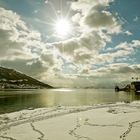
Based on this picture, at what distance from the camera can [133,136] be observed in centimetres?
1669

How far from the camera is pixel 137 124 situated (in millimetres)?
21469

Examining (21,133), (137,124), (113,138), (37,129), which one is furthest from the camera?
(137,124)

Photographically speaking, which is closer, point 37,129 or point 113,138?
point 113,138

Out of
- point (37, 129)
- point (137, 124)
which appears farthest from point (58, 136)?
point (137, 124)

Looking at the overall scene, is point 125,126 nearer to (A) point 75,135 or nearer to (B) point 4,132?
(A) point 75,135

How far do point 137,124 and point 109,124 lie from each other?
2584 millimetres

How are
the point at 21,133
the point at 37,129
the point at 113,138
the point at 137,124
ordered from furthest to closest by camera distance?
the point at 137,124 → the point at 37,129 → the point at 21,133 → the point at 113,138

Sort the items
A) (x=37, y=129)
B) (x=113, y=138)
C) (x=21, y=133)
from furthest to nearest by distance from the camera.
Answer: (x=37, y=129)
(x=21, y=133)
(x=113, y=138)

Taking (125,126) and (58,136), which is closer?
(58,136)

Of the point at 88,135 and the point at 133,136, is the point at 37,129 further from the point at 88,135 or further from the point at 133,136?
the point at 133,136

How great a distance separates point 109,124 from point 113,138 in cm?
560

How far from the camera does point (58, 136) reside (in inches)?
685

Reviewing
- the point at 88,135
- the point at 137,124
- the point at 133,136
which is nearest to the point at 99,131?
the point at 88,135

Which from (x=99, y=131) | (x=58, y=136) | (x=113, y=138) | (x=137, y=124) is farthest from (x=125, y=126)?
(x=58, y=136)
